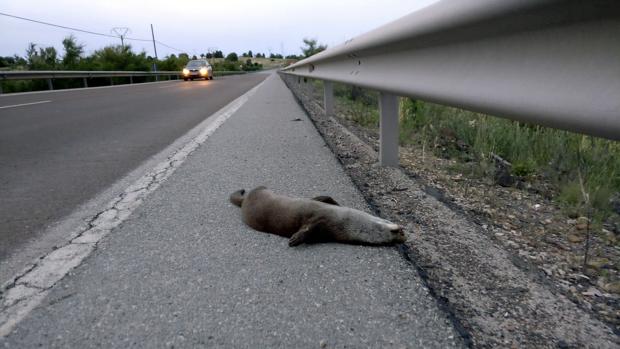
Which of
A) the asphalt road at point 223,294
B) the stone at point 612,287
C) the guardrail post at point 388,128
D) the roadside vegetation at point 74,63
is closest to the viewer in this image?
the asphalt road at point 223,294

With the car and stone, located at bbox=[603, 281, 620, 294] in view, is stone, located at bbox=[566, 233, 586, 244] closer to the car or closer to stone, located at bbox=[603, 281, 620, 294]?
stone, located at bbox=[603, 281, 620, 294]

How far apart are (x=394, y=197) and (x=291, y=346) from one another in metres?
1.60

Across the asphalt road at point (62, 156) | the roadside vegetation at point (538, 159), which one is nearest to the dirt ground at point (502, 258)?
the roadside vegetation at point (538, 159)

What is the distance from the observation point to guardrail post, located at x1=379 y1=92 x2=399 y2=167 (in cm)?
332

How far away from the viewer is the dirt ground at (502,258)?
1.37 metres

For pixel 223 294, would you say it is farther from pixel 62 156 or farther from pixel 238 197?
pixel 62 156

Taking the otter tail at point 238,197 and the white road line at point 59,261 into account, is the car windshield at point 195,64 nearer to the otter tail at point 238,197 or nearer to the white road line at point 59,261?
the white road line at point 59,261

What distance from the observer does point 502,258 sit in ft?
6.08

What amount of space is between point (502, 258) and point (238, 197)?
154cm

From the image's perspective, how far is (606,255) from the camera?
2.01 meters

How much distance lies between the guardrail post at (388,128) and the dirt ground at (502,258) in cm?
14

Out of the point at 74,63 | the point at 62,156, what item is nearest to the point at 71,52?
the point at 74,63

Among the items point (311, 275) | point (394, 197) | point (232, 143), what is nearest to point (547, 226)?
point (394, 197)

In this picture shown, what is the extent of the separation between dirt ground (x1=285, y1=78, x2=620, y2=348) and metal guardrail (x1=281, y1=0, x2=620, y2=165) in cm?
68
